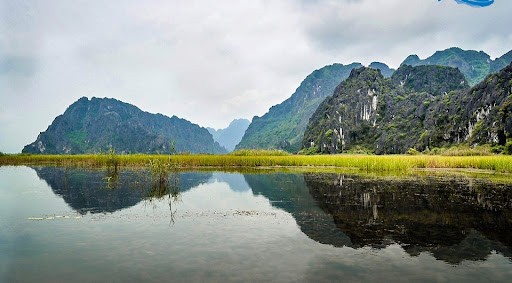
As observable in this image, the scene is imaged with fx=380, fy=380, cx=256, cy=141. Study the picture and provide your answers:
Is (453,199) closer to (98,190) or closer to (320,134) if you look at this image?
Result: (98,190)

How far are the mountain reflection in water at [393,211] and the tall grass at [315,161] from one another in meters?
16.4

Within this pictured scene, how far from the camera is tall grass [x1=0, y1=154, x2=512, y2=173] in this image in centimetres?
3953

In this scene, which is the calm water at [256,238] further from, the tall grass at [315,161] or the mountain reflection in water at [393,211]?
the tall grass at [315,161]

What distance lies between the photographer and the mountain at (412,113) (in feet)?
302

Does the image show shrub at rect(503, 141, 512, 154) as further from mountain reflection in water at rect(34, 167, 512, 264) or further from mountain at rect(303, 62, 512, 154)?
mountain reflection in water at rect(34, 167, 512, 264)

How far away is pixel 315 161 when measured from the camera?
49062 millimetres

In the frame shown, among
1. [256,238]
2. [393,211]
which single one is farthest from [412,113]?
[256,238]

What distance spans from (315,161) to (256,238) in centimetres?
3907

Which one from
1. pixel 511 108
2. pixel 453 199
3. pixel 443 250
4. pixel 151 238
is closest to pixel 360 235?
pixel 443 250

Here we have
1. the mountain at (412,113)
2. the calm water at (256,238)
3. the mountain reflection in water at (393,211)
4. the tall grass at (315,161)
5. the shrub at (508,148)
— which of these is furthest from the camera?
the mountain at (412,113)

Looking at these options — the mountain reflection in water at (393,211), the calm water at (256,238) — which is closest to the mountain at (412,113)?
the mountain reflection in water at (393,211)

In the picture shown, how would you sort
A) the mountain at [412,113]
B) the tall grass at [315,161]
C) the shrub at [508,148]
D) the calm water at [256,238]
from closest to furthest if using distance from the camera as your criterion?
the calm water at [256,238] < the tall grass at [315,161] < the shrub at [508,148] < the mountain at [412,113]

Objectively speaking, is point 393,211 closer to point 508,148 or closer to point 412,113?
point 508,148

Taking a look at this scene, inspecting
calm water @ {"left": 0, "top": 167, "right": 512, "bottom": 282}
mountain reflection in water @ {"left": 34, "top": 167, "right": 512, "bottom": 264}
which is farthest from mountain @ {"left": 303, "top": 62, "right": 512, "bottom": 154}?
calm water @ {"left": 0, "top": 167, "right": 512, "bottom": 282}
